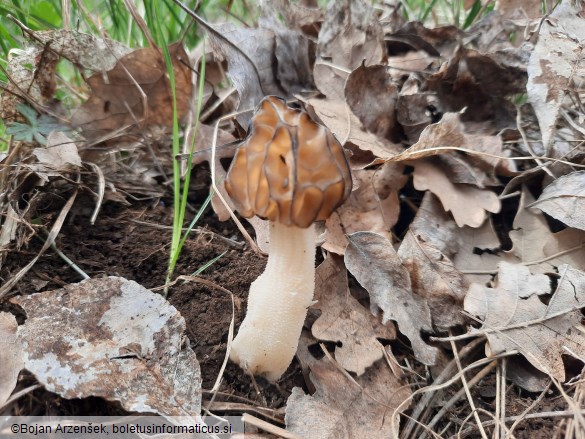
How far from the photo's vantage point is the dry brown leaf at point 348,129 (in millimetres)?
2467

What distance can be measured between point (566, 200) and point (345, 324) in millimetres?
1113

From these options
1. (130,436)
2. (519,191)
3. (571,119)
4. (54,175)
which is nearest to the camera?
(130,436)

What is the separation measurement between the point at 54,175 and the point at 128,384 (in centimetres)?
111

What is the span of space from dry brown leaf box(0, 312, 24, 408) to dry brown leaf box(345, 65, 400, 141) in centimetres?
179

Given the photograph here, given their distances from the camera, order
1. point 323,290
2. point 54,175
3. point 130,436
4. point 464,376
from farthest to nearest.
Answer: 1. point 54,175
2. point 323,290
3. point 464,376
4. point 130,436

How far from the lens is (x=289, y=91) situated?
2.96 meters

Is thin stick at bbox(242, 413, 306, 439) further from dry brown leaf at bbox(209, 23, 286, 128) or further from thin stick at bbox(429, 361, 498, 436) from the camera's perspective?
dry brown leaf at bbox(209, 23, 286, 128)

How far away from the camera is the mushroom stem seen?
5.79 feet

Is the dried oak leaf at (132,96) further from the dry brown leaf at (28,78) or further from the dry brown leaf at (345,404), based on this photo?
the dry brown leaf at (345,404)

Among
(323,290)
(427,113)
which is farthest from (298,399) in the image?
(427,113)

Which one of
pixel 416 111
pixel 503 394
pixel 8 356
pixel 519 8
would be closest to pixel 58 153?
pixel 8 356

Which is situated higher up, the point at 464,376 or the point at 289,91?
the point at 289,91

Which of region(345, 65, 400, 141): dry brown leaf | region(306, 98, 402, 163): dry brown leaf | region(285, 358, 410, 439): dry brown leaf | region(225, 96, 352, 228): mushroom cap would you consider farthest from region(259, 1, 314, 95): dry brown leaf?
region(285, 358, 410, 439): dry brown leaf

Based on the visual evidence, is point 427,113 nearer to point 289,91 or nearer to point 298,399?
point 289,91
